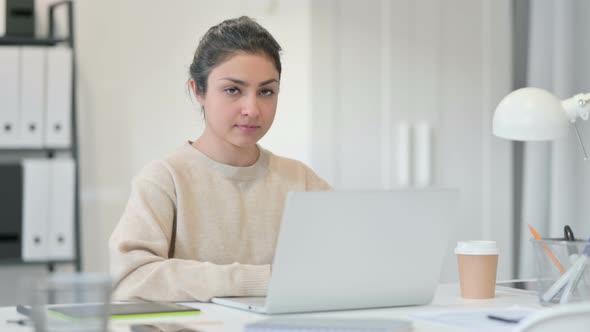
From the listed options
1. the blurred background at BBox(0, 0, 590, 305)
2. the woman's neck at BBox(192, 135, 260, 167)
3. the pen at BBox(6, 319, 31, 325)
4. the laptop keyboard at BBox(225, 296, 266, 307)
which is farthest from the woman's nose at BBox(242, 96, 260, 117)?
the blurred background at BBox(0, 0, 590, 305)

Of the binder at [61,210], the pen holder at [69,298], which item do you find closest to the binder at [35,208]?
the binder at [61,210]

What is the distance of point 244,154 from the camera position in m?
2.16

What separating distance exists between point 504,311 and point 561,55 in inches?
76.6

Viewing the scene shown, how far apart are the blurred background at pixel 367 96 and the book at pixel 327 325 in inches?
77.9

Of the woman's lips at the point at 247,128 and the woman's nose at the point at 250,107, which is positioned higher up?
the woman's nose at the point at 250,107

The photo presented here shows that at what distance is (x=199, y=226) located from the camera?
Result: 6.72ft

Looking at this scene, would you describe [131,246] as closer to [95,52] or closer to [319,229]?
[319,229]

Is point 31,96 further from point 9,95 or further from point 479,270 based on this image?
point 479,270

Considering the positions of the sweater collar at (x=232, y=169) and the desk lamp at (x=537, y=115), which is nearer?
the desk lamp at (x=537, y=115)

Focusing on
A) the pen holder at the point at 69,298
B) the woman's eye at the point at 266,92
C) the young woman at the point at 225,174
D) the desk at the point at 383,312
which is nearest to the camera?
the pen holder at the point at 69,298

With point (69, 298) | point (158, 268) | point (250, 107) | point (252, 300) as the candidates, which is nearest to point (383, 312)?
point (252, 300)

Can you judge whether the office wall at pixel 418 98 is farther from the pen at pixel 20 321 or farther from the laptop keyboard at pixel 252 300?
the pen at pixel 20 321

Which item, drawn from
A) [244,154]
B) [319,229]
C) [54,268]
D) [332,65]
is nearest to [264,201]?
[244,154]

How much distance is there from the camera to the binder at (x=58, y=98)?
3.08 m
